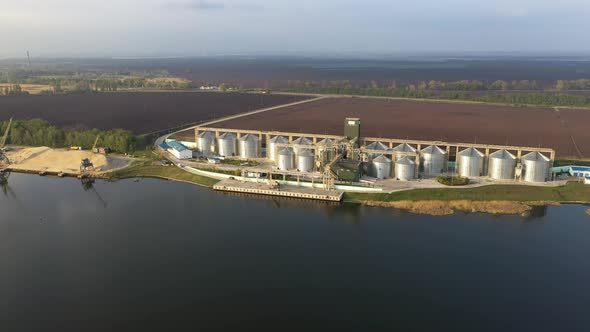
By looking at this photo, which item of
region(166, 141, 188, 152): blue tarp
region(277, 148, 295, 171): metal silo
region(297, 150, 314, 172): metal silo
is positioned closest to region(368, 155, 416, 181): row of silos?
region(297, 150, 314, 172): metal silo

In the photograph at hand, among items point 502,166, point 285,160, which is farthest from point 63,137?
→ point 502,166

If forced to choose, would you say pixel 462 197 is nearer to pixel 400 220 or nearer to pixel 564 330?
pixel 400 220

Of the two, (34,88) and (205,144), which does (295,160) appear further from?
(34,88)

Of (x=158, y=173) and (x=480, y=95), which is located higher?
(x=480, y=95)

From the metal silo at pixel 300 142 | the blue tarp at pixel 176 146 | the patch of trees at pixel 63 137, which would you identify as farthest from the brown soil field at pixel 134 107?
the metal silo at pixel 300 142

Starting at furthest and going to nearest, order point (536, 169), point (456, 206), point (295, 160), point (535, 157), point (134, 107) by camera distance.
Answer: point (134, 107), point (295, 160), point (535, 157), point (536, 169), point (456, 206)

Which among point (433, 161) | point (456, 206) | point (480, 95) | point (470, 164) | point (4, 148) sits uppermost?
point (480, 95)
